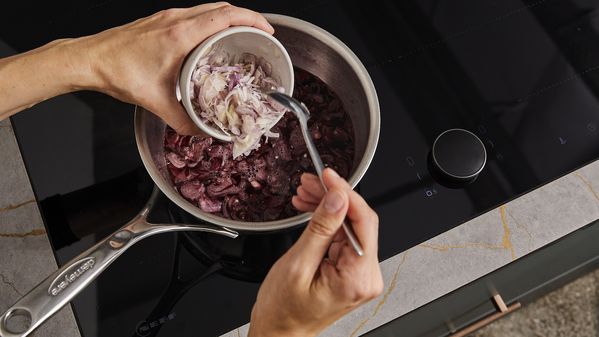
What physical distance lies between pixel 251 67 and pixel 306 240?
0.30 metres

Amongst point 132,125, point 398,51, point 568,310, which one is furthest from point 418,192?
point 568,310

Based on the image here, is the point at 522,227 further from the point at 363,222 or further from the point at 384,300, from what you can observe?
the point at 363,222

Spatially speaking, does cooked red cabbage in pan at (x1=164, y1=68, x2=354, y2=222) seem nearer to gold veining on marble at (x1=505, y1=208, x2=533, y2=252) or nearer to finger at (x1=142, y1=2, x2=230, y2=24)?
finger at (x1=142, y1=2, x2=230, y2=24)

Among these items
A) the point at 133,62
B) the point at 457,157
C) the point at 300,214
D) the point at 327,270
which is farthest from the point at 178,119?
the point at 457,157

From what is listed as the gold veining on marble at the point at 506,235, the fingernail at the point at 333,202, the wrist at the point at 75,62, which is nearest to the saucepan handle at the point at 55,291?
the wrist at the point at 75,62

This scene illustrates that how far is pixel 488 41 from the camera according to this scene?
1.01 meters

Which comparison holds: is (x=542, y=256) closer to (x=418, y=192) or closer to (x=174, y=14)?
(x=418, y=192)

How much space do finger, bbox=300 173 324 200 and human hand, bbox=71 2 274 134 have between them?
0.21 meters

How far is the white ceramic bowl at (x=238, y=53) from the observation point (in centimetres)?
76

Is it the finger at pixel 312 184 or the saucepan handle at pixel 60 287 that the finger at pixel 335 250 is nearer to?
the finger at pixel 312 184

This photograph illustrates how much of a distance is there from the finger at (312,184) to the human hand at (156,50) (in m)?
0.21

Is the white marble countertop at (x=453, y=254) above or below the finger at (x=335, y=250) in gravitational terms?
below

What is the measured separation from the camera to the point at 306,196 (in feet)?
2.41

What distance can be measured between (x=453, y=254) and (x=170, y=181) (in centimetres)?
45
